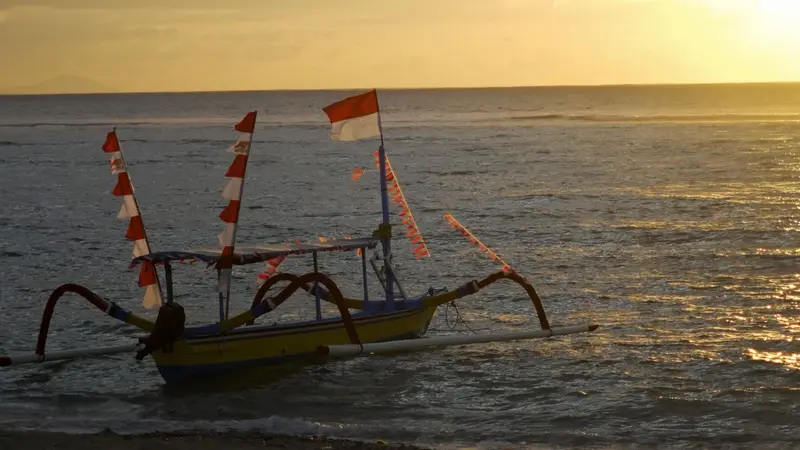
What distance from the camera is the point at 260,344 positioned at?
16.4 meters

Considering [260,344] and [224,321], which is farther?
[260,344]

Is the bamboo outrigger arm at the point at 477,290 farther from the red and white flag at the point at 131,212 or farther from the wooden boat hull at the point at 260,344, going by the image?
the red and white flag at the point at 131,212

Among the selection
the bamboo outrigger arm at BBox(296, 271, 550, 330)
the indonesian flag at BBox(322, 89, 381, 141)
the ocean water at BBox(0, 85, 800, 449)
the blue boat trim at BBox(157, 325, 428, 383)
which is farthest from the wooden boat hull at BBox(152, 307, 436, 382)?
the indonesian flag at BBox(322, 89, 381, 141)

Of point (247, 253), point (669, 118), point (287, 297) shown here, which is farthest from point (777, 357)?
point (669, 118)

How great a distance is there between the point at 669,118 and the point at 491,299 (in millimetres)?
90828

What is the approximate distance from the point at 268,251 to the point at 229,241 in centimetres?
152

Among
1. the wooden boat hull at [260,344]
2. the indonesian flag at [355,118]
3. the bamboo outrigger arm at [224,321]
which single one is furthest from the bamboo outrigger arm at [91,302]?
the indonesian flag at [355,118]

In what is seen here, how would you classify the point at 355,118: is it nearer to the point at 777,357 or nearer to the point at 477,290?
the point at 477,290

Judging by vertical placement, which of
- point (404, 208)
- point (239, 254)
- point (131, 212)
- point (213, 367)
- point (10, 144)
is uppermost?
point (10, 144)

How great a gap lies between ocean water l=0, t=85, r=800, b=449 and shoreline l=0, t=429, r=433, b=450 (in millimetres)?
871

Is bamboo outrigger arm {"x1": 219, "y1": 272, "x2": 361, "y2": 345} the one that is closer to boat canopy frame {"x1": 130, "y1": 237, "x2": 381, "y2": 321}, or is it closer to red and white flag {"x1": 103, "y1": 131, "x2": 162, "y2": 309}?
boat canopy frame {"x1": 130, "y1": 237, "x2": 381, "y2": 321}

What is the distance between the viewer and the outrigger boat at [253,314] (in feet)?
49.8

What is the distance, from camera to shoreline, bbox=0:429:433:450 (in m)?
12.1

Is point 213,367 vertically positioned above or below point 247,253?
below
